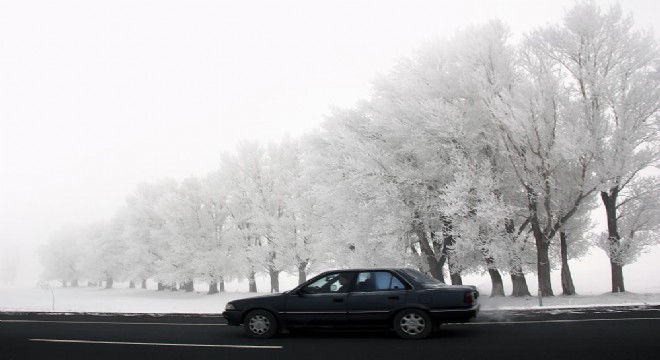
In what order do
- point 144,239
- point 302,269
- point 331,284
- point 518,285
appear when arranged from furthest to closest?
point 144,239
point 302,269
point 518,285
point 331,284

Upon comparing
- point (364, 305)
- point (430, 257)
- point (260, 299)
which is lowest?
point (364, 305)

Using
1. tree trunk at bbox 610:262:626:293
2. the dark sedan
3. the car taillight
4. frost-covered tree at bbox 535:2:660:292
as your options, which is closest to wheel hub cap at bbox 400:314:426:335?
the dark sedan

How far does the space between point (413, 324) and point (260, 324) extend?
3357mm

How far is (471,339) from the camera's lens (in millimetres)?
9797

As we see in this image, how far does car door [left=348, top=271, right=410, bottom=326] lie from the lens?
33.8 feet

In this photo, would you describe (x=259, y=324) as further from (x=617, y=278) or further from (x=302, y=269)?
(x=302, y=269)

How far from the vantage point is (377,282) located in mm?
10664

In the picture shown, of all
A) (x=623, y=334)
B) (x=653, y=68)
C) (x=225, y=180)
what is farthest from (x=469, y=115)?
(x=225, y=180)

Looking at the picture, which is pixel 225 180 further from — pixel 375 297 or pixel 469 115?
pixel 375 297

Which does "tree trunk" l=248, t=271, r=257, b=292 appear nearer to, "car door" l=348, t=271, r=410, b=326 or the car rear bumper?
the car rear bumper

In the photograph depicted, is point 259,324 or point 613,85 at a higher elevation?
point 613,85

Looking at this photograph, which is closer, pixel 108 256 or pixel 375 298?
pixel 375 298

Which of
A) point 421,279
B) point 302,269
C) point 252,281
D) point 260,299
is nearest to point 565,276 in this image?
point 421,279

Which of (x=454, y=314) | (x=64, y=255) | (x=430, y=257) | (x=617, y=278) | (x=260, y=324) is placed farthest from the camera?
(x=64, y=255)
